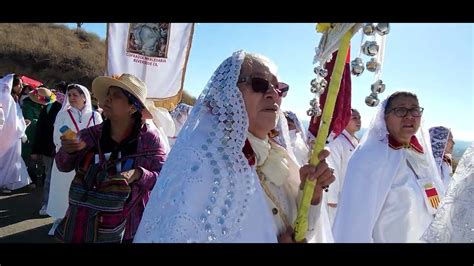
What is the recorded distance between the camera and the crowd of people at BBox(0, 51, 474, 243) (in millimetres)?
1914

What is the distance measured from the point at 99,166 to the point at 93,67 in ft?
96.2

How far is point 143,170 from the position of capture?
2.93 metres

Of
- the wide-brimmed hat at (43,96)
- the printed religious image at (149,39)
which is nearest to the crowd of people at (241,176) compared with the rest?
the printed religious image at (149,39)

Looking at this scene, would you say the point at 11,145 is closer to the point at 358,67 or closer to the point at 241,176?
the point at 241,176

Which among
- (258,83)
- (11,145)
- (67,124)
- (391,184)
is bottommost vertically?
(11,145)

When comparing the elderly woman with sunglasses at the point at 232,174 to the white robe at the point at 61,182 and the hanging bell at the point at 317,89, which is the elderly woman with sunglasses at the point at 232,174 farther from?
the white robe at the point at 61,182

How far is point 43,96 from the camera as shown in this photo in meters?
7.68

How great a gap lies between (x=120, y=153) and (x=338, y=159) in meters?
3.11

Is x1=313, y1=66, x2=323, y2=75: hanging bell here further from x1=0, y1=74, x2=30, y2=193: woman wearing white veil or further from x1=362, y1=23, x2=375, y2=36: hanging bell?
x1=0, y1=74, x2=30, y2=193: woman wearing white veil

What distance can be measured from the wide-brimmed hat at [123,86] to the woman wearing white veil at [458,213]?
2.02m

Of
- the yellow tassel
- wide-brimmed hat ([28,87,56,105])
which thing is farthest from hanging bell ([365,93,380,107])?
wide-brimmed hat ([28,87,56,105])

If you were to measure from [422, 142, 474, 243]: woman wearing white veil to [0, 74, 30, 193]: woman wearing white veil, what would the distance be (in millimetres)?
7018

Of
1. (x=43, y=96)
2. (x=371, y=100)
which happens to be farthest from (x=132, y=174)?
(x=43, y=96)
